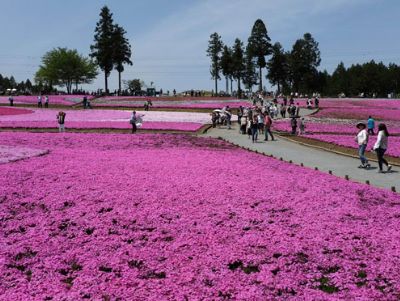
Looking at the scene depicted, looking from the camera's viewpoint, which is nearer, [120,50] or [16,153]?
[16,153]

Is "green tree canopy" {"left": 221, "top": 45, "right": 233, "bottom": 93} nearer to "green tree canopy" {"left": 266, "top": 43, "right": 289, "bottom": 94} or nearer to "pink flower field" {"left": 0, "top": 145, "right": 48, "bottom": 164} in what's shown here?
"green tree canopy" {"left": 266, "top": 43, "right": 289, "bottom": 94}

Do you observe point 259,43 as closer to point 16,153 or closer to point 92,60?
point 92,60

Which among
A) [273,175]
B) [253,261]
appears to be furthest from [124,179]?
[253,261]

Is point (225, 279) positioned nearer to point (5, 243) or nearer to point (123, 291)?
point (123, 291)

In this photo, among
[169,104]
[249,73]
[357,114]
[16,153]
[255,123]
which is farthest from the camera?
[249,73]

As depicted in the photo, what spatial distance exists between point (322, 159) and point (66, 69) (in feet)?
352

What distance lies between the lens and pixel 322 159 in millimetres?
23266

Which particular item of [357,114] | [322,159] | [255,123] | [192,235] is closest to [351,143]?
[255,123]

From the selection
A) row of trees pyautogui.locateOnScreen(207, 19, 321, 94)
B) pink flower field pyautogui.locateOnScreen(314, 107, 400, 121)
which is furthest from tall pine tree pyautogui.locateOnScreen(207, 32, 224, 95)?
pink flower field pyautogui.locateOnScreen(314, 107, 400, 121)

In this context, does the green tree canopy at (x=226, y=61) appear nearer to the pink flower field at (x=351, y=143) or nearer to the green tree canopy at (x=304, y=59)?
the green tree canopy at (x=304, y=59)

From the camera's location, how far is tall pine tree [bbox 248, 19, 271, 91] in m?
99.4

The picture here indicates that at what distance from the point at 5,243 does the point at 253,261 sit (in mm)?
5486

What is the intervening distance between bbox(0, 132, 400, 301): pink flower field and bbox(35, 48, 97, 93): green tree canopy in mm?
109007

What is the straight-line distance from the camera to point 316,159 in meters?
23.2
